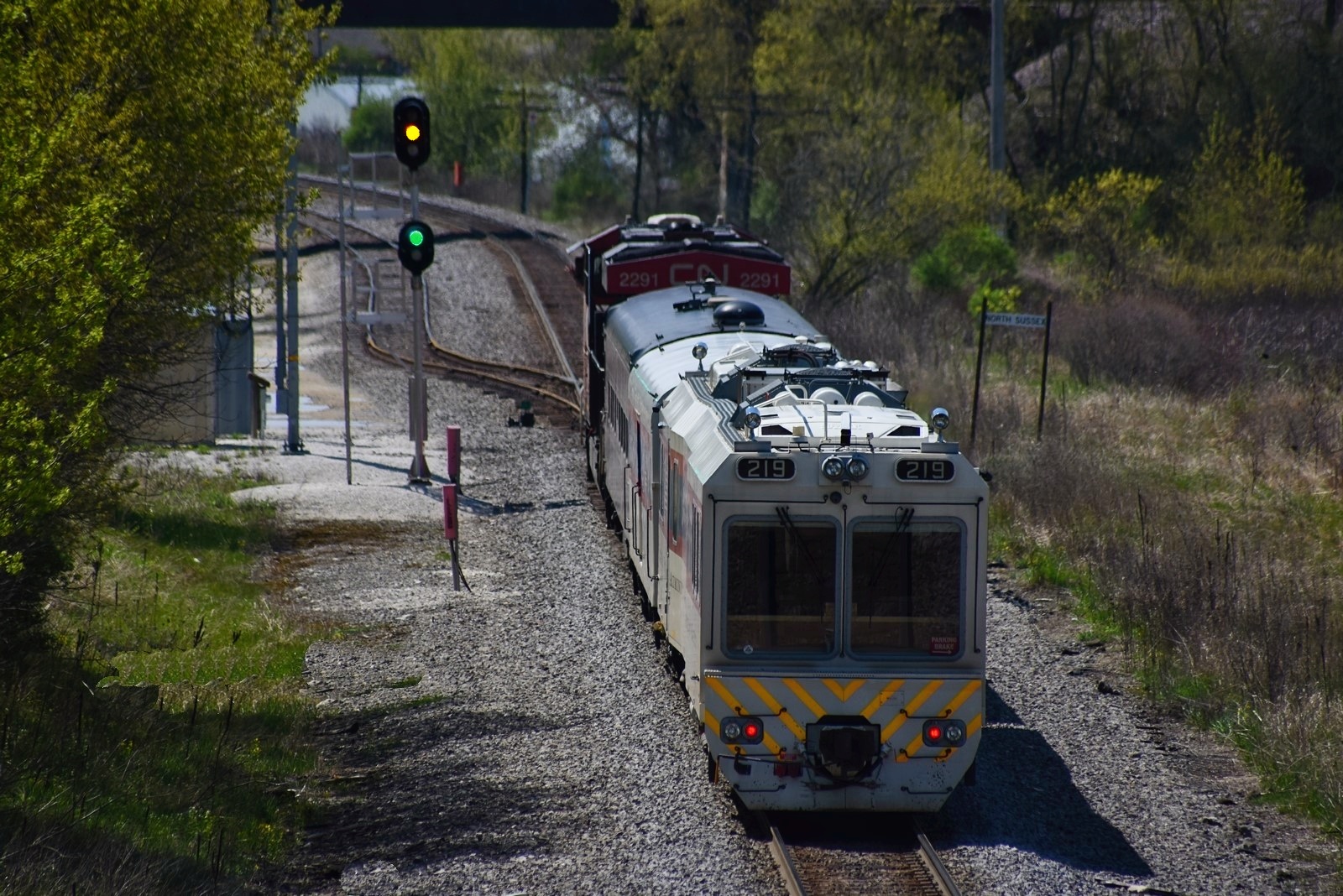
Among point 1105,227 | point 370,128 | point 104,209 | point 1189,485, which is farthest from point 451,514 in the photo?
point 370,128

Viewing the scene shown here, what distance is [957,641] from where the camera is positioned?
889 cm

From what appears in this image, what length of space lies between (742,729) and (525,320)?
23907mm

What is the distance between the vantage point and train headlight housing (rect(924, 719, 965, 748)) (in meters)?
8.91

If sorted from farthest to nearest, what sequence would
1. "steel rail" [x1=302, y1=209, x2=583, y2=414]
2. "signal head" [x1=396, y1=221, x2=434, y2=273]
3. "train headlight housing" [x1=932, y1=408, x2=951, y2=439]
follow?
1. "steel rail" [x1=302, y1=209, x2=583, y2=414]
2. "signal head" [x1=396, y1=221, x2=434, y2=273]
3. "train headlight housing" [x1=932, y1=408, x2=951, y2=439]

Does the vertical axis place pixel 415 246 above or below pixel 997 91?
below

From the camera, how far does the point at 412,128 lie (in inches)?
669

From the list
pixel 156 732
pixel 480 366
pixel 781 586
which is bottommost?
pixel 156 732

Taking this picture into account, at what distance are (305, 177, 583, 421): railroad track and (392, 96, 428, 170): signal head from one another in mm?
8303

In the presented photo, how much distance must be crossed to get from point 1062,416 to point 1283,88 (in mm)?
20397

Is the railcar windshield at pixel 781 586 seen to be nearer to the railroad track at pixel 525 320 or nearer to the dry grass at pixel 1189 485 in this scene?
the dry grass at pixel 1189 485

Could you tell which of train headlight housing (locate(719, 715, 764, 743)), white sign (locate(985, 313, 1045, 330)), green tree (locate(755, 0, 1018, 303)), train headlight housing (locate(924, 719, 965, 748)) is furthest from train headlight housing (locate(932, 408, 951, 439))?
green tree (locate(755, 0, 1018, 303))

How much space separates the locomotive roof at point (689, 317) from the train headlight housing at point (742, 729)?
5.52 metres

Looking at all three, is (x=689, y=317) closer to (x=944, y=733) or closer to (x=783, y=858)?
(x=944, y=733)

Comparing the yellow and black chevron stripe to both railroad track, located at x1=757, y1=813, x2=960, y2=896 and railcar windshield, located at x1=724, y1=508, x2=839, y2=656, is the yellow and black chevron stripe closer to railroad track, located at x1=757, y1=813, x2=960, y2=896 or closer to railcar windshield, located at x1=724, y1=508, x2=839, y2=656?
railcar windshield, located at x1=724, y1=508, x2=839, y2=656
